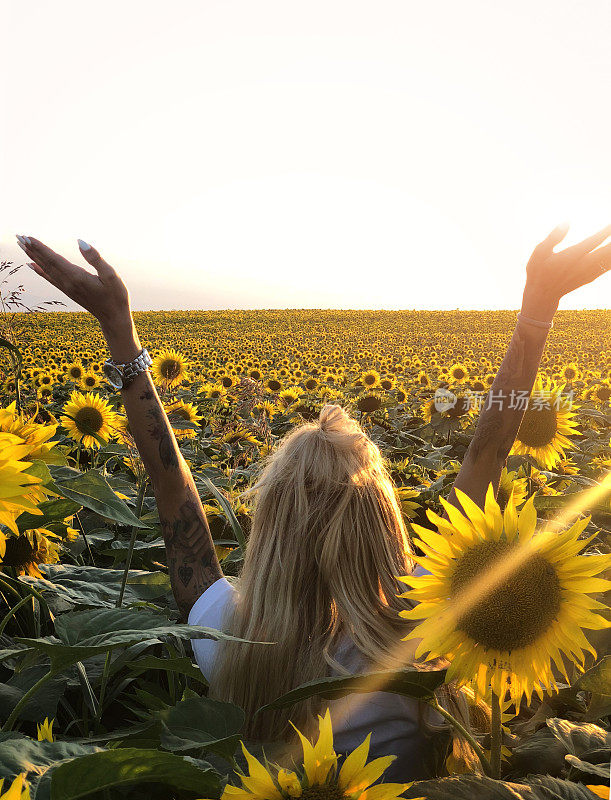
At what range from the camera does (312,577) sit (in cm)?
174

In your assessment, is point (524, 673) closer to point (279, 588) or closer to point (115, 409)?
point (279, 588)

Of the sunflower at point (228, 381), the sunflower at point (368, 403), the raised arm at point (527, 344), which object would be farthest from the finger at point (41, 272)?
the sunflower at point (228, 381)

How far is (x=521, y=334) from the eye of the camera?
2.08 metres

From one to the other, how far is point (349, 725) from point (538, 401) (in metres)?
2.31

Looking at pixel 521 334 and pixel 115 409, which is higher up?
pixel 521 334

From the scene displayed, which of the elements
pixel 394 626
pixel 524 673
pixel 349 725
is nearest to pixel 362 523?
pixel 394 626

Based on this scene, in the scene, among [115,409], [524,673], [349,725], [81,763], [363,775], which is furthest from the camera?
[115,409]

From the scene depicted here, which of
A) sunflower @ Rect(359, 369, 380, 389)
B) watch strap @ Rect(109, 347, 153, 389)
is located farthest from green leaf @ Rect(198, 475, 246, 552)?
sunflower @ Rect(359, 369, 380, 389)

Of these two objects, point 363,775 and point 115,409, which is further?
point 115,409

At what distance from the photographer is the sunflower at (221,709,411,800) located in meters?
0.92

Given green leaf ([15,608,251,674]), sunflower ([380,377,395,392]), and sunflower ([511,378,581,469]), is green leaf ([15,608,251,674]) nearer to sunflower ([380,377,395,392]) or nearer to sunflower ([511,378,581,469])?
sunflower ([511,378,581,469])

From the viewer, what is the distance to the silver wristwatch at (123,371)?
2.22 metres

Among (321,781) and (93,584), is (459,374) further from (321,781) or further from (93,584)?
(321,781)

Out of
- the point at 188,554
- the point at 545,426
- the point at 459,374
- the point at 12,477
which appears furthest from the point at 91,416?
the point at 459,374
